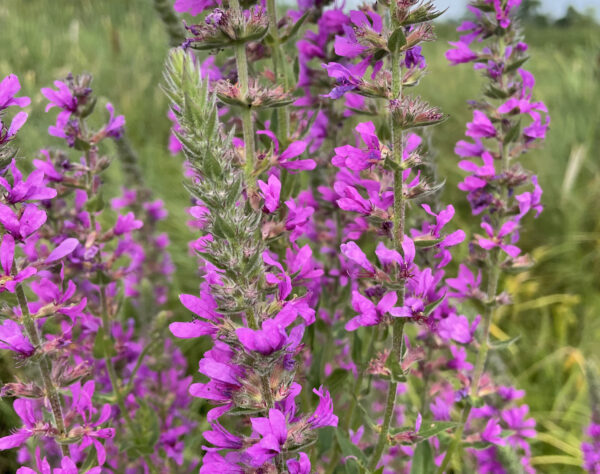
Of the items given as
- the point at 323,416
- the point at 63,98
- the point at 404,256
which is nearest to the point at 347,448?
the point at 323,416

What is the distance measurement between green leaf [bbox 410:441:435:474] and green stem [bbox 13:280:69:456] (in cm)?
114

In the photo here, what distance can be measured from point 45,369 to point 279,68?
127 cm

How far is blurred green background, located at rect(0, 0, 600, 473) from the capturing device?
498cm

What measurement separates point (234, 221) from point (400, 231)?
0.58 m

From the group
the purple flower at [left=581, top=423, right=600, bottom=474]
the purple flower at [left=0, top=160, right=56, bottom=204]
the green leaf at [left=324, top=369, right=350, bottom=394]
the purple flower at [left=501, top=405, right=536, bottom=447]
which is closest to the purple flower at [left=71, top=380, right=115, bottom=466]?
the purple flower at [left=0, top=160, right=56, bottom=204]

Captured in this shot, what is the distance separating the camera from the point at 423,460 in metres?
2.04

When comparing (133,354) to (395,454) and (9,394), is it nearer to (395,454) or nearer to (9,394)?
(9,394)

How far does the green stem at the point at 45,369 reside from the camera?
166 centimetres

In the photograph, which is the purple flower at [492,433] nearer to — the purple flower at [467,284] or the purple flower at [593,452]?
the purple flower at [467,284]

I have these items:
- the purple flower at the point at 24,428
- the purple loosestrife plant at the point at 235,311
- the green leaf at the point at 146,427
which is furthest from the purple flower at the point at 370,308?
the green leaf at the point at 146,427

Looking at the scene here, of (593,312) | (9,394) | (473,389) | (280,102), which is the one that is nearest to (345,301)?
(473,389)

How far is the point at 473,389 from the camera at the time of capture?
89.5 inches

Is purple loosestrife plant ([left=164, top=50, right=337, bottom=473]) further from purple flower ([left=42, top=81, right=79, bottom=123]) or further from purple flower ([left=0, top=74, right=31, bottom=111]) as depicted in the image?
purple flower ([left=42, top=81, right=79, bottom=123])

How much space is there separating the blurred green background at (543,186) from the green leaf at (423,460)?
121cm
